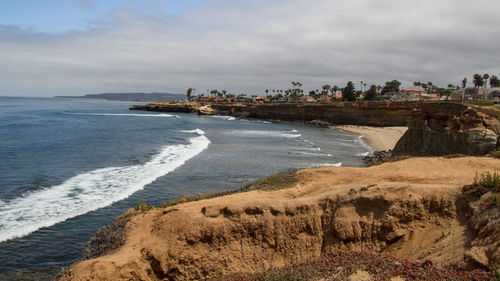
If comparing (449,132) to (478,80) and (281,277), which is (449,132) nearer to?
(281,277)

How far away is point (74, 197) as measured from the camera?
19594 millimetres

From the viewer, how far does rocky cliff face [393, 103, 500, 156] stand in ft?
67.6

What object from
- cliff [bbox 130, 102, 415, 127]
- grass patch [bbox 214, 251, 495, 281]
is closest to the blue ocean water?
grass patch [bbox 214, 251, 495, 281]

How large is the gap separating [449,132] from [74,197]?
22594 millimetres

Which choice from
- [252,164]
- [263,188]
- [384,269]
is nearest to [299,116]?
[252,164]

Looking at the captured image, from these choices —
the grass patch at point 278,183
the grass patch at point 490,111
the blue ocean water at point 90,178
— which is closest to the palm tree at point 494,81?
the blue ocean water at point 90,178

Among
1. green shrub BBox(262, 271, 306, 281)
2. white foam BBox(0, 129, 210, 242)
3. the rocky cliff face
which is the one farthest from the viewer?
the rocky cliff face

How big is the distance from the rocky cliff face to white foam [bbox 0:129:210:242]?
18329 mm

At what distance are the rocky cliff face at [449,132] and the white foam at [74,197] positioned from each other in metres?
18.3

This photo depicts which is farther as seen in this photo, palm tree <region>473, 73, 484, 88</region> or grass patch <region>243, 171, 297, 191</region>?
palm tree <region>473, 73, 484, 88</region>

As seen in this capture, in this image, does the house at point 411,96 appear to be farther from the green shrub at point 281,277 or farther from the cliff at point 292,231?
the green shrub at point 281,277

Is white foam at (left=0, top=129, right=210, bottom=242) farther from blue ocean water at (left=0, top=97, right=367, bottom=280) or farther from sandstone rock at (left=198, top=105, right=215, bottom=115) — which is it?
sandstone rock at (left=198, top=105, right=215, bottom=115)

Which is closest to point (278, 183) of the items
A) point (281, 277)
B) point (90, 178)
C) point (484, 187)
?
point (281, 277)

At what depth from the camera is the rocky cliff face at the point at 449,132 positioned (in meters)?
20.6
